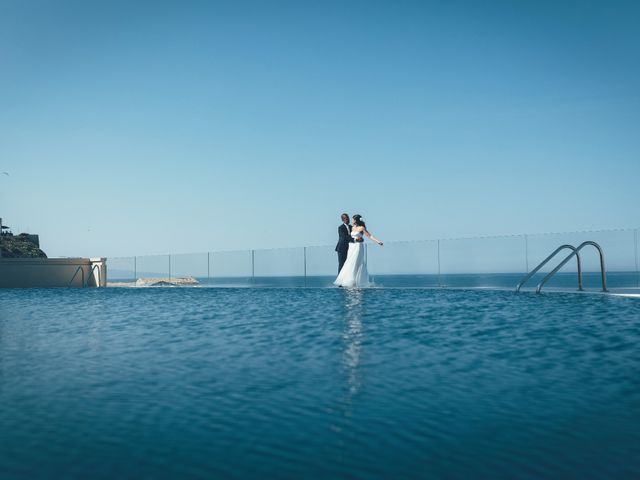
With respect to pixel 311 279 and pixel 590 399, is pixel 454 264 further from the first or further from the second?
pixel 590 399

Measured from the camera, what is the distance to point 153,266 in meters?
30.0

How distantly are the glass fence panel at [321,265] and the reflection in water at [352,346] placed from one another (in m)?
10.1

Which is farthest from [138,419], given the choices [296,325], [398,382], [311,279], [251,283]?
[251,283]

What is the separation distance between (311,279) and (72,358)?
16.7 m

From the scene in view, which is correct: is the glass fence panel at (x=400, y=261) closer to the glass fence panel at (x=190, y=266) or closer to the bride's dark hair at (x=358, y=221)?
the bride's dark hair at (x=358, y=221)

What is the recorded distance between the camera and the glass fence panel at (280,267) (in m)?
23.8

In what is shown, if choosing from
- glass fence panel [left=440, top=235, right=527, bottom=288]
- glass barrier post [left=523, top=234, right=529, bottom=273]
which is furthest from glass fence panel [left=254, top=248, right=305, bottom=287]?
glass barrier post [left=523, top=234, right=529, bottom=273]

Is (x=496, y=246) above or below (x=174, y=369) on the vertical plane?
above

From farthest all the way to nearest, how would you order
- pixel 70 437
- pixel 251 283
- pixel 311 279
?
pixel 251 283
pixel 311 279
pixel 70 437

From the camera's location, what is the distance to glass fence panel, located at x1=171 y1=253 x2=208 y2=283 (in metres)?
27.3

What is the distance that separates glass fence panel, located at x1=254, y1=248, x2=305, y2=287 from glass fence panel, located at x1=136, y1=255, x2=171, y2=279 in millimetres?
5848

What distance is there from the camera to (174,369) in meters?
5.81

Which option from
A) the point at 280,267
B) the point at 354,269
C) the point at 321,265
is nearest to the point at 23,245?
the point at 280,267

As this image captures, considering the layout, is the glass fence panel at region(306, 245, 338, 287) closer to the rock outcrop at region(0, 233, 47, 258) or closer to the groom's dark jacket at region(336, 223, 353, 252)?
the groom's dark jacket at region(336, 223, 353, 252)
